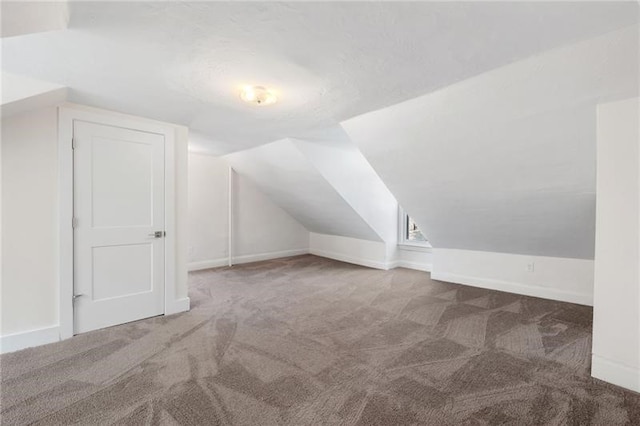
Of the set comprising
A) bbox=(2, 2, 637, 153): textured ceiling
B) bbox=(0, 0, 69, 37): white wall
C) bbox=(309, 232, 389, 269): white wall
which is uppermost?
bbox=(2, 2, 637, 153): textured ceiling

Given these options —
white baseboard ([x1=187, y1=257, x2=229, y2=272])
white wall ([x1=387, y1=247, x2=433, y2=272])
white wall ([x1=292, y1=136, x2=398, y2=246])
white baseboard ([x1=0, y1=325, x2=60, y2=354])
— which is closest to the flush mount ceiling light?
white wall ([x1=292, y1=136, x2=398, y2=246])

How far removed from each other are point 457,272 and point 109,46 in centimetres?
492

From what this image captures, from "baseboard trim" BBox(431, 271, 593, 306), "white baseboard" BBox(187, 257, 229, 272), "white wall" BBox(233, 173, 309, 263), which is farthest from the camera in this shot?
"white wall" BBox(233, 173, 309, 263)

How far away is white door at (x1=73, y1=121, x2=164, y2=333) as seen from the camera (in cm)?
283

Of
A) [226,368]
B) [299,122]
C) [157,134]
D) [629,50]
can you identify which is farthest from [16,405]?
[629,50]

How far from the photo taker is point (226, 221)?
5840 millimetres

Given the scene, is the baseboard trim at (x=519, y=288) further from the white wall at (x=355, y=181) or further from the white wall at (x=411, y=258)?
the white wall at (x=355, y=181)

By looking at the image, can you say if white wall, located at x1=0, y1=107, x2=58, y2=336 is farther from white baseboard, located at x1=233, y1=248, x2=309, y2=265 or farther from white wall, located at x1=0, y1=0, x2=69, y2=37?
white baseboard, located at x1=233, y1=248, x2=309, y2=265

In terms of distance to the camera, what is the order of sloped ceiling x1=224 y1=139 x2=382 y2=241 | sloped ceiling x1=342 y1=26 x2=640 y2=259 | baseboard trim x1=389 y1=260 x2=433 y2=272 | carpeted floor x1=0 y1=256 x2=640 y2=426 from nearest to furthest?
carpeted floor x1=0 y1=256 x2=640 y2=426 < sloped ceiling x1=342 y1=26 x2=640 y2=259 < sloped ceiling x1=224 y1=139 x2=382 y2=241 < baseboard trim x1=389 y1=260 x2=433 y2=272

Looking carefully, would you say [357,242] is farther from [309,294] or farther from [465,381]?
[465,381]

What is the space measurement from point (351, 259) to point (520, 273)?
119 inches

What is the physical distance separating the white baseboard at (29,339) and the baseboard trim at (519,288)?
15.8 ft

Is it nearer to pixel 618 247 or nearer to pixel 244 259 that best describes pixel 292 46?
pixel 618 247

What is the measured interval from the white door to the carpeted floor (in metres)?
0.25
